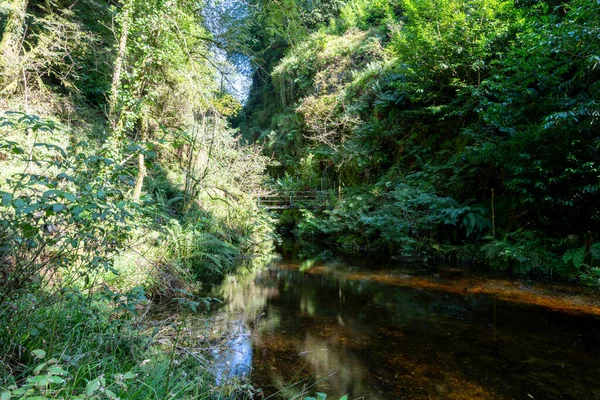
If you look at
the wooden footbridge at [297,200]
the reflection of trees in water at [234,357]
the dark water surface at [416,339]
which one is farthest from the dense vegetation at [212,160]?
the dark water surface at [416,339]

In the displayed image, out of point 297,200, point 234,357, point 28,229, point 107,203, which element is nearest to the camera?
point 28,229

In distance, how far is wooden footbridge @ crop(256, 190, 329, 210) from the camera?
1429 centimetres

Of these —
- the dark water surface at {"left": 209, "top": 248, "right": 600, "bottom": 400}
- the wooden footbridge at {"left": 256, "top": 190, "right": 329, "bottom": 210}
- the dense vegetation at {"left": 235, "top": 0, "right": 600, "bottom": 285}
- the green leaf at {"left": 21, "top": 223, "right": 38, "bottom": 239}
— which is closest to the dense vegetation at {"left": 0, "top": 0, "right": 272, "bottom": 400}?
the green leaf at {"left": 21, "top": 223, "right": 38, "bottom": 239}

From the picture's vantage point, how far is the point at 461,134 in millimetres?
10102

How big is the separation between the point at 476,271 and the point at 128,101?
7.95 m

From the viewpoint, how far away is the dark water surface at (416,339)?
3012mm

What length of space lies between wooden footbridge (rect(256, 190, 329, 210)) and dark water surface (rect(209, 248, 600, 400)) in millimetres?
7852

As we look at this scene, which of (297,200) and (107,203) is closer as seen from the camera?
(107,203)

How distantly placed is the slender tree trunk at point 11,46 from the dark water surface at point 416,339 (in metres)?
6.10

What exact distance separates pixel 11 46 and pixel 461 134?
451 inches

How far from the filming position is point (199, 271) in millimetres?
6320

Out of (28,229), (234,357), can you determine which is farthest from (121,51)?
(234,357)

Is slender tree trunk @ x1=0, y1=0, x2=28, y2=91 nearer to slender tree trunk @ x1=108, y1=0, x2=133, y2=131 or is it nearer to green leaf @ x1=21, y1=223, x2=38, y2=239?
slender tree trunk @ x1=108, y1=0, x2=133, y2=131

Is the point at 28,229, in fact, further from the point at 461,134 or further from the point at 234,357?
the point at 461,134
